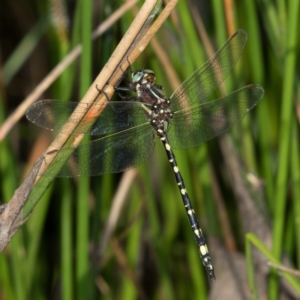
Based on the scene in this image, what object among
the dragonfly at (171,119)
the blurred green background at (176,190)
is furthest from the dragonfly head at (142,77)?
the blurred green background at (176,190)

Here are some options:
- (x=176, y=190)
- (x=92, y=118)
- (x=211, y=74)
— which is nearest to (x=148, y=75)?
(x=211, y=74)

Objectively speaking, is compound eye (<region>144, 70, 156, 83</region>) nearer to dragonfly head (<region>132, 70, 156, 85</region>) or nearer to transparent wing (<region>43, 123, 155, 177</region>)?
dragonfly head (<region>132, 70, 156, 85</region>)

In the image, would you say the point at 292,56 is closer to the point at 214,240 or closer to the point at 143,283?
the point at 214,240

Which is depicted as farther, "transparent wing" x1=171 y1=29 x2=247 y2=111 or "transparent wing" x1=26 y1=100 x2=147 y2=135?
"transparent wing" x1=171 y1=29 x2=247 y2=111

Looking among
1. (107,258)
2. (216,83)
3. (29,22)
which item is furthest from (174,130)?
(29,22)

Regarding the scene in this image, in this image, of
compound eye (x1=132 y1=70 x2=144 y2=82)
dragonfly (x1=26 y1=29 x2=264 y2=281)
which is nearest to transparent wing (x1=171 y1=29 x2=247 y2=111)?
dragonfly (x1=26 y1=29 x2=264 y2=281)

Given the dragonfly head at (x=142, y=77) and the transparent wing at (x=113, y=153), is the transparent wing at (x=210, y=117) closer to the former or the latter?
the transparent wing at (x=113, y=153)

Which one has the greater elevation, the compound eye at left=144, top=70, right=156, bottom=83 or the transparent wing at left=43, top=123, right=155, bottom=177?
the compound eye at left=144, top=70, right=156, bottom=83
